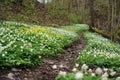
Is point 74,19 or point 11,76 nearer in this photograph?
point 11,76

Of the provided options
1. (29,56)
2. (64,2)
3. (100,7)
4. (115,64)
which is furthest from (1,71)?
(64,2)

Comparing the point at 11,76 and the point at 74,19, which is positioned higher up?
the point at 11,76

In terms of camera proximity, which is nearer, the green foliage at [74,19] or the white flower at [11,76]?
the white flower at [11,76]

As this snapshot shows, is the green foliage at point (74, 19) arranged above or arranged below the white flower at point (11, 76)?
below

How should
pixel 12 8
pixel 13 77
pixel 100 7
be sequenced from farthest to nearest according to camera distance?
1. pixel 100 7
2. pixel 12 8
3. pixel 13 77

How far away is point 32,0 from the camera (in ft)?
143

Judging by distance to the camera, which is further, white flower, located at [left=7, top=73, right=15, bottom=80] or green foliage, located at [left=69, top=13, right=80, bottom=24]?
green foliage, located at [left=69, top=13, right=80, bottom=24]

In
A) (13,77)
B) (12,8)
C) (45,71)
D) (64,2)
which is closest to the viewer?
(13,77)

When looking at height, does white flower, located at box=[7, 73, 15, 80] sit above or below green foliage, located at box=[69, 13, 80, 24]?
above

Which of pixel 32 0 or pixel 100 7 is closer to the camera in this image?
pixel 32 0

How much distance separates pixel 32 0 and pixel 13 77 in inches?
1463

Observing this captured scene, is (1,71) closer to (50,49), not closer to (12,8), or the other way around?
(50,49)

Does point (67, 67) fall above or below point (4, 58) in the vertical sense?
below

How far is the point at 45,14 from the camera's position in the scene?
141 feet
